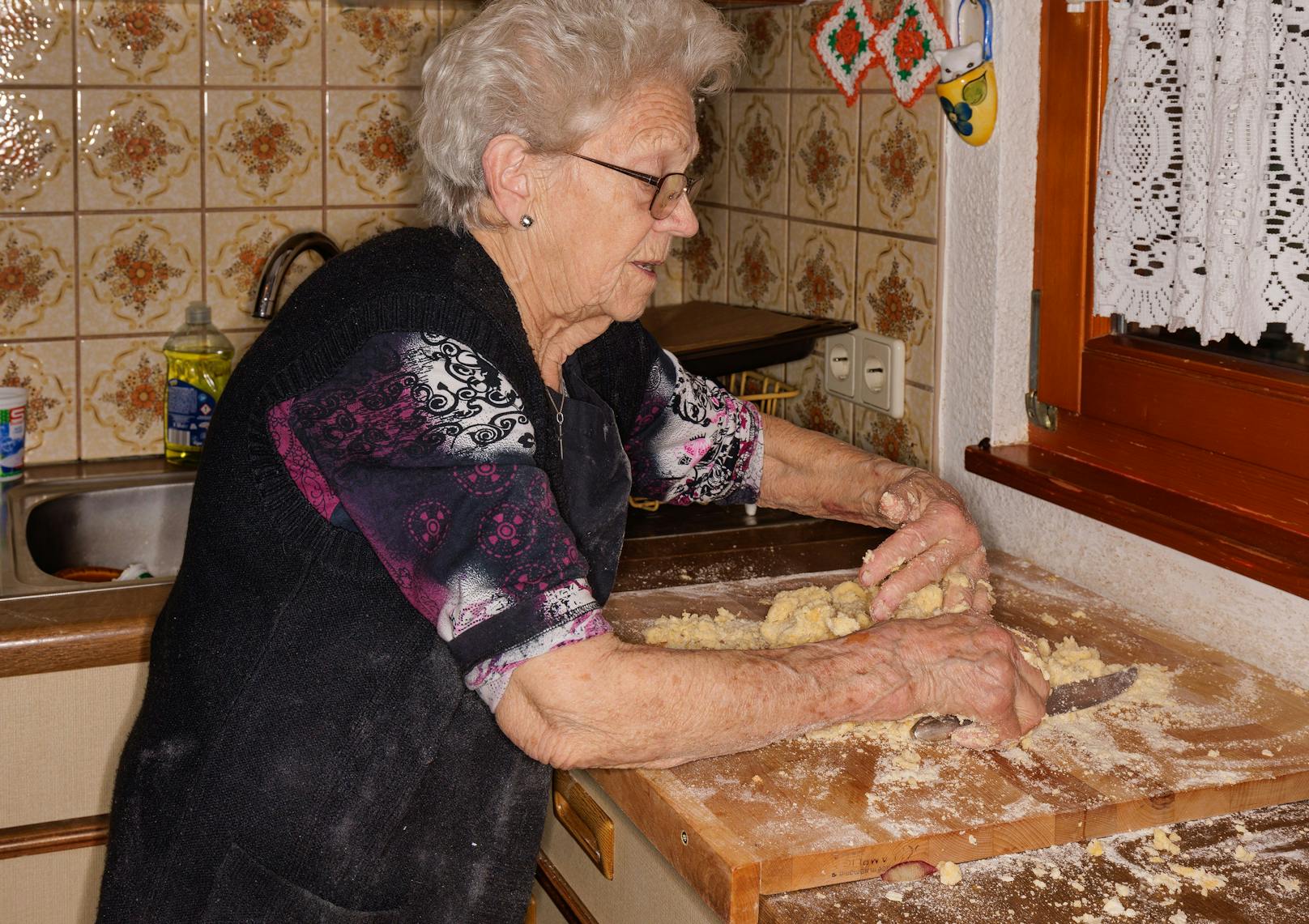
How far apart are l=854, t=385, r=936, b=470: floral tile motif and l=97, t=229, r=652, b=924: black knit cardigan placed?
81cm

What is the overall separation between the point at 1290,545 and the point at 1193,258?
0.98 feet

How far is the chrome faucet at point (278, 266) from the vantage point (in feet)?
6.58

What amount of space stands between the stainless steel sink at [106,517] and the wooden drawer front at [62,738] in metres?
0.51

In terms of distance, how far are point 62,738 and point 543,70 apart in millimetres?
999

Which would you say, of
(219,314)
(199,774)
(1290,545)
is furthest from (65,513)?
(1290,545)

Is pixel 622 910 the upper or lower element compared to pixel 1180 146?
lower

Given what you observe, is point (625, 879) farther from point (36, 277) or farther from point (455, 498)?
point (36, 277)

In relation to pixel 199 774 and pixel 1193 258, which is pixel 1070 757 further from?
pixel 199 774

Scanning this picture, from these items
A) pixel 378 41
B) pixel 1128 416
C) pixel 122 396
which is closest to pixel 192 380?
pixel 122 396

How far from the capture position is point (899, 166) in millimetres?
→ 1812

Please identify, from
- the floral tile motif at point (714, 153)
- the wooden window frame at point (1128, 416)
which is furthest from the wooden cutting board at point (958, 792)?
the floral tile motif at point (714, 153)

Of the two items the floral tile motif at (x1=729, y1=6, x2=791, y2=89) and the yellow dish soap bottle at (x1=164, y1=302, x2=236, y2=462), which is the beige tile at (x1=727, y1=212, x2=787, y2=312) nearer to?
the floral tile motif at (x1=729, y1=6, x2=791, y2=89)

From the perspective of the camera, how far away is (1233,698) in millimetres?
1242

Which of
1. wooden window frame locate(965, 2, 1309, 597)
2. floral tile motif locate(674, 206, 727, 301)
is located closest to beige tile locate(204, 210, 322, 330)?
floral tile motif locate(674, 206, 727, 301)
